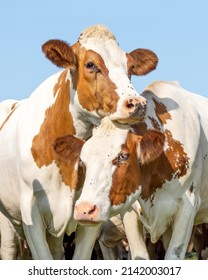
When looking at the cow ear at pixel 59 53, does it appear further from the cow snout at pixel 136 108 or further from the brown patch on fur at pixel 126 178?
the brown patch on fur at pixel 126 178

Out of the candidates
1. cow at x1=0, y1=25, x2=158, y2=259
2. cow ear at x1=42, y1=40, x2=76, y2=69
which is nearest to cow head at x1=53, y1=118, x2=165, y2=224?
cow at x1=0, y1=25, x2=158, y2=259

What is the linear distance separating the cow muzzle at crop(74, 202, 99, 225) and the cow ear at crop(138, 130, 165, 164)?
42.9 inches

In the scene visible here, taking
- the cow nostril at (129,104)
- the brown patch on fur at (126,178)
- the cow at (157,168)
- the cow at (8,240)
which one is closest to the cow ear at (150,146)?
the cow at (157,168)

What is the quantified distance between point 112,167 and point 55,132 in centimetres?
155

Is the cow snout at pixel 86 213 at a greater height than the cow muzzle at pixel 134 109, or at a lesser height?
lesser

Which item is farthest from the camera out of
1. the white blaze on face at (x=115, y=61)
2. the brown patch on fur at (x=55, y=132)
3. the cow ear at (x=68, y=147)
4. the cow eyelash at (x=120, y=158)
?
the brown patch on fur at (x=55, y=132)

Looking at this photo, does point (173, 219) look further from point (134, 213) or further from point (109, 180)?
point (109, 180)

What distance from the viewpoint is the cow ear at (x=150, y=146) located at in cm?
1130

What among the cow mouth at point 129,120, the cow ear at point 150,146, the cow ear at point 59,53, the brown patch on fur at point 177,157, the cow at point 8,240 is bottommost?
the cow at point 8,240

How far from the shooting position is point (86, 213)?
10.4 m

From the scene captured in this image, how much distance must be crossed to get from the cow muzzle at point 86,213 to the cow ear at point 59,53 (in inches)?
87.1

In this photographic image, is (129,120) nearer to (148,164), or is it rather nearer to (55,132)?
(148,164)

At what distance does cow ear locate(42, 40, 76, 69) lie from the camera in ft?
39.7

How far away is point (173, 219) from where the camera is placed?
12281mm
